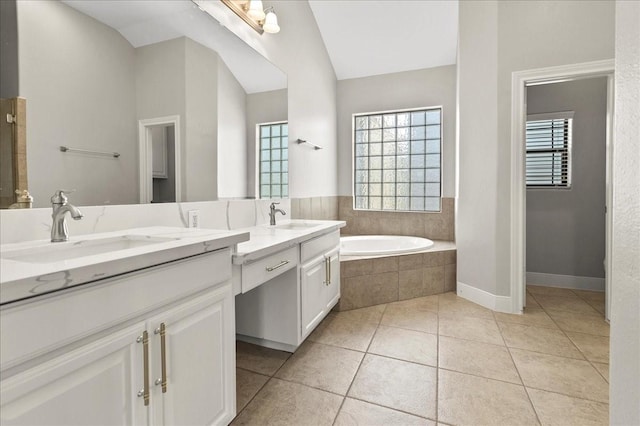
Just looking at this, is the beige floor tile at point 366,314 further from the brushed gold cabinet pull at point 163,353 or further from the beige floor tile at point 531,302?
the brushed gold cabinet pull at point 163,353

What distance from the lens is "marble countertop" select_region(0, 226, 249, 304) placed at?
25.6 inches

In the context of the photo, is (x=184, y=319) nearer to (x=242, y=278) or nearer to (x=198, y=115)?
(x=242, y=278)

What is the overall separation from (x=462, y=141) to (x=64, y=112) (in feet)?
9.78

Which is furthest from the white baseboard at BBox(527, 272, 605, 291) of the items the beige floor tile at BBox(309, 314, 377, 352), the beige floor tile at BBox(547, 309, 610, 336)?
the beige floor tile at BBox(309, 314, 377, 352)

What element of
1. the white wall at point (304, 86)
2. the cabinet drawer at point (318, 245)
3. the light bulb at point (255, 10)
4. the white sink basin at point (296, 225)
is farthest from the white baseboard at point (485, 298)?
the light bulb at point (255, 10)

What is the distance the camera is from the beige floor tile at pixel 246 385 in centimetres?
161

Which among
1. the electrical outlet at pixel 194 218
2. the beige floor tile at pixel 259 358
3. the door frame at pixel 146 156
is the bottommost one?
the beige floor tile at pixel 259 358

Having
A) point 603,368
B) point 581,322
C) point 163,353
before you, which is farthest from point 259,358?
point 581,322

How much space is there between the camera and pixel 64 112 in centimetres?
125

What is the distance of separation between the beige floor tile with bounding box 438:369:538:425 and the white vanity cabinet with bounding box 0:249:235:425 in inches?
40.2

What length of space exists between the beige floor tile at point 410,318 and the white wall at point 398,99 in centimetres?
175

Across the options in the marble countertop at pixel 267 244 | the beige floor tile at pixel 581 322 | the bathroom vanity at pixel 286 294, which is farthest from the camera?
the beige floor tile at pixel 581 322

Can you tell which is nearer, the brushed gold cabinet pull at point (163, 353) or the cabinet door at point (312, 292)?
the brushed gold cabinet pull at point (163, 353)

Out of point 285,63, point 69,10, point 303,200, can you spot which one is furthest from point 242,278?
point 285,63
